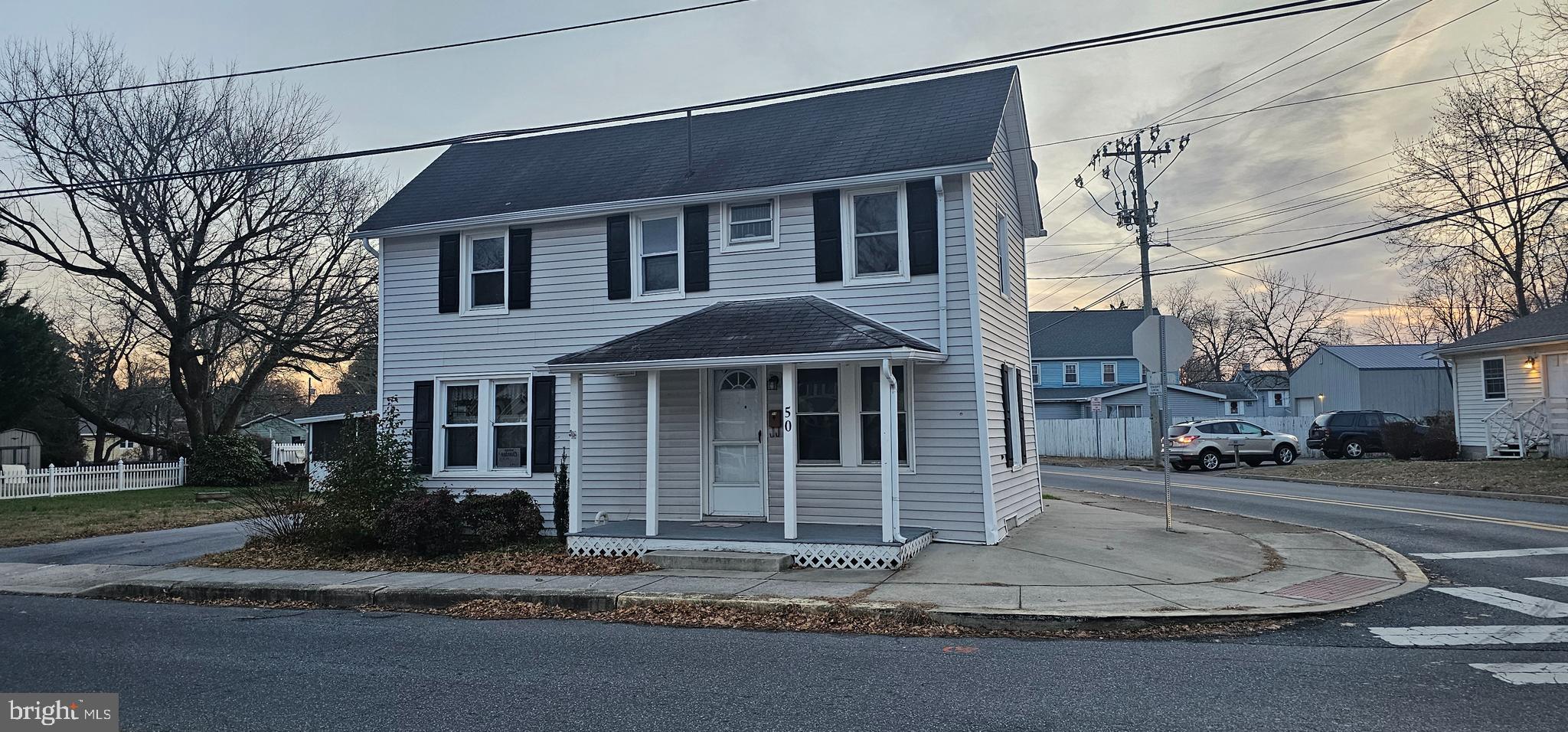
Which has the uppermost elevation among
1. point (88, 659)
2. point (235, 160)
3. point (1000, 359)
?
point (235, 160)

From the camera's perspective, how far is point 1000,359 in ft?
44.0

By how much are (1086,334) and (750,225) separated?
42.6 metres

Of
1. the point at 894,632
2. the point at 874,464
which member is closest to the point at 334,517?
the point at 874,464

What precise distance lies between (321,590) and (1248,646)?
8.98 meters

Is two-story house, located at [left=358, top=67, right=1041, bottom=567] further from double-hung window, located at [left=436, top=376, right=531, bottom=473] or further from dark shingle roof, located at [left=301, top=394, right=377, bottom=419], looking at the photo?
dark shingle roof, located at [left=301, top=394, right=377, bottom=419]

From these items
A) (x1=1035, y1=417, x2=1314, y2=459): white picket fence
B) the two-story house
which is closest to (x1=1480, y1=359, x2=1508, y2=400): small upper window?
(x1=1035, y1=417, x2=1314, y2=459): white picket fence

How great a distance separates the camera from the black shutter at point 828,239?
1252 cm

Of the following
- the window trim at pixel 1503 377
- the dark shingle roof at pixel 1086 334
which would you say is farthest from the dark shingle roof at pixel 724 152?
the dark shingle roof at pixel 1086 334

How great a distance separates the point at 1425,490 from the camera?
1914 cm

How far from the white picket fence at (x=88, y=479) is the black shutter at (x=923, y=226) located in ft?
84.8

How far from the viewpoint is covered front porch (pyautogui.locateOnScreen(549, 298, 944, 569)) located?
34.8 ft

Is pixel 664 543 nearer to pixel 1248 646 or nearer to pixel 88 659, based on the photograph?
pixel 88 659

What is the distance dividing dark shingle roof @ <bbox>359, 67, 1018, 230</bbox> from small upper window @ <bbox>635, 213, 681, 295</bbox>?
1.46ft

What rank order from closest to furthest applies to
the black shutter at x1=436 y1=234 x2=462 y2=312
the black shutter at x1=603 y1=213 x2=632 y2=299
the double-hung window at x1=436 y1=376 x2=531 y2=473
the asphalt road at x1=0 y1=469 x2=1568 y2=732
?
the asphalt road at x1=0 y1=469 x2=1568 y2=732, the black shutter at x1=603 y1=213 x2=632 y2=299, the double-hung window at x1=436 y1=376 x2=531 y2=473, the black shutter at x1=436 y1=234 x2=462 y2=312
